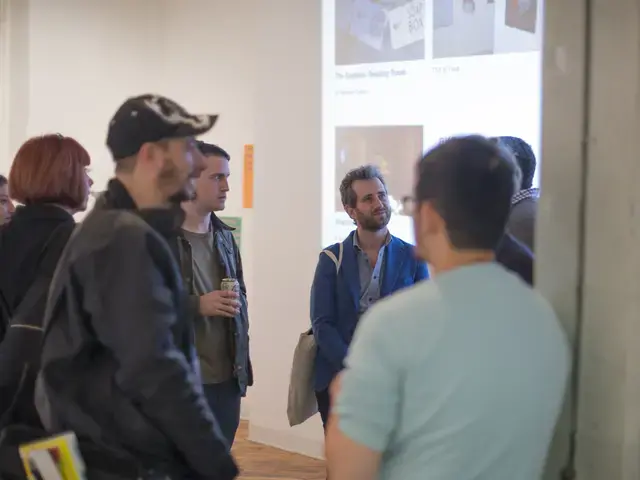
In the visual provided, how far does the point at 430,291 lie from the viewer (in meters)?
1.23

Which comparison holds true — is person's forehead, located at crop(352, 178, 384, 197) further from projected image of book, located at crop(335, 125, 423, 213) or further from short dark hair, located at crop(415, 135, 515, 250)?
short dark hair, located at crop(415, 135, 515, 250)

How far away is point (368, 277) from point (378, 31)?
5.22ft

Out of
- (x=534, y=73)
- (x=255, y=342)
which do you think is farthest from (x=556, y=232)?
(x=255, y=342)

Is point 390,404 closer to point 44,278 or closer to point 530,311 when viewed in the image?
point 530,311

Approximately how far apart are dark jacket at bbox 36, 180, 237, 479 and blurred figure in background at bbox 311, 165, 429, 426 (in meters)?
1.43

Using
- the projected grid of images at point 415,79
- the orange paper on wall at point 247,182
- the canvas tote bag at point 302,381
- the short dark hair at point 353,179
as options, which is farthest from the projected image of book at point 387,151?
the orange paper on wall at point 247,182

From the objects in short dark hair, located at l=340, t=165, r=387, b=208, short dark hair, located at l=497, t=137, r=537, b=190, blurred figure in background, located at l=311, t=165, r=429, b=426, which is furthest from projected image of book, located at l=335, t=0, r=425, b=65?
short dark hair, located at l=497, t=137, r=537, b=190

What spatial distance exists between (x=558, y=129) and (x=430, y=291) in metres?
0.37

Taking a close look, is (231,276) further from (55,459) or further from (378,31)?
(378,31)

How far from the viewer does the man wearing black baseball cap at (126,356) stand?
1.58m

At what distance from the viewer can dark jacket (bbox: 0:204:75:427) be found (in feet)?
6.23

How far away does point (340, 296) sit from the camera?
3.11 meters

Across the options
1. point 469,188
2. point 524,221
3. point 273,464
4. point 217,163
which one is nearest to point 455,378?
point 469,188

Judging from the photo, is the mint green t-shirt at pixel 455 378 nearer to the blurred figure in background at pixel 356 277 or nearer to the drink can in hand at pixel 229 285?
the drink can in hand at pixel 229 285
